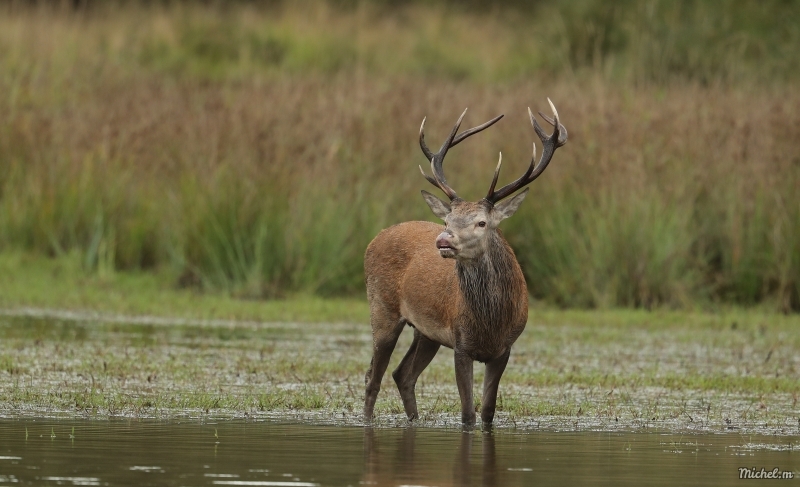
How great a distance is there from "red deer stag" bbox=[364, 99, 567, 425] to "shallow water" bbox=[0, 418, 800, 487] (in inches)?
23.0

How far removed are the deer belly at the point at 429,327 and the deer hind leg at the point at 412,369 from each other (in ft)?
0.85

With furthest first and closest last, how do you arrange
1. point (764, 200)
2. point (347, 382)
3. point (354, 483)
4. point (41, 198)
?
point (41, 198) < point (764, 200) < point (347, 382) < point (354, 483)

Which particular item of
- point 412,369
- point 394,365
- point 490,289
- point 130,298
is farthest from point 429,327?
point 130,298

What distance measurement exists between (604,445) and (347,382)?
3085 millimetres

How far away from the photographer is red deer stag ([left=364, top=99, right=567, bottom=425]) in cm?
980

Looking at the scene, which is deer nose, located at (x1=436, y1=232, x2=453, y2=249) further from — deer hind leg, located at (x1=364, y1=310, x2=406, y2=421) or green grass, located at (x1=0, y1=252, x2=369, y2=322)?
green grass, located at (x1=0, y1=252, x2=369, y2=322)

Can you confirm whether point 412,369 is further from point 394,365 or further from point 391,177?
point 391,177

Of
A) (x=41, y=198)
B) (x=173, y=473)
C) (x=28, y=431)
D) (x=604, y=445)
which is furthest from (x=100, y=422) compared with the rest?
(x=41, y=198)

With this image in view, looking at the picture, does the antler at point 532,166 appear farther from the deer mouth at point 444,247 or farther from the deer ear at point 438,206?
the deer mouth at point 444,247

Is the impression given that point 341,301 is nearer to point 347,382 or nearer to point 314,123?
point 314,123

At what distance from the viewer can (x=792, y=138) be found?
17500mm

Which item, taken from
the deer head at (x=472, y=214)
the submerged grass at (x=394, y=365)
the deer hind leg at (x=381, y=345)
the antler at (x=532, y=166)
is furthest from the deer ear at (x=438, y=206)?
the submerged grass at (x=394, y=365)

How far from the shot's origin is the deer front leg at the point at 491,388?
386 inches

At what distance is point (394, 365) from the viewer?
13.0 m
